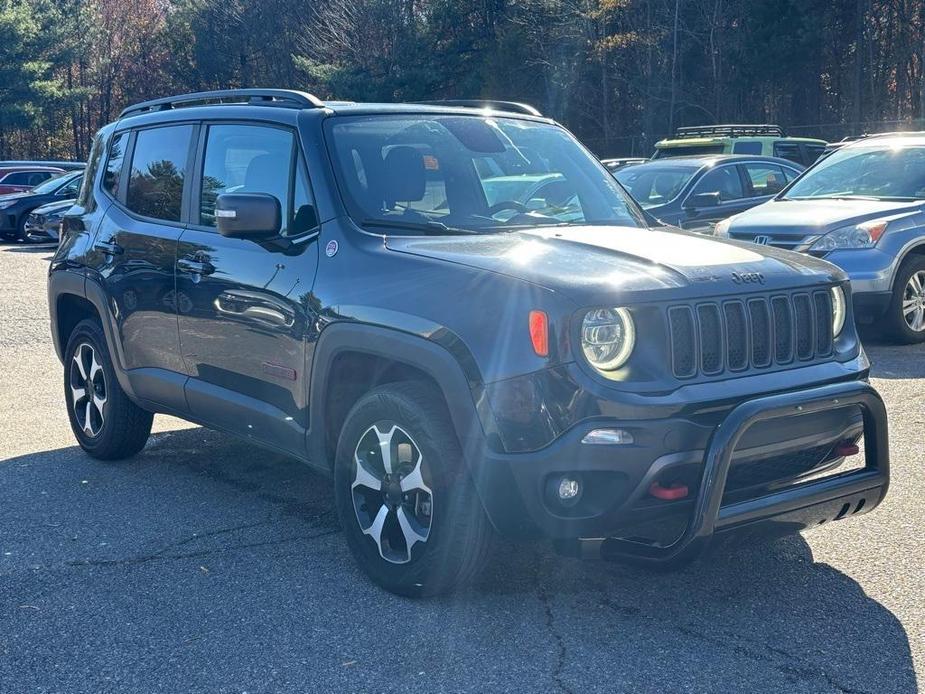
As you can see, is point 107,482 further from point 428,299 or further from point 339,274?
point 428,299

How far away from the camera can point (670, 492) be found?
3.85 m

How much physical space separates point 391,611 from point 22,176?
22844 mm

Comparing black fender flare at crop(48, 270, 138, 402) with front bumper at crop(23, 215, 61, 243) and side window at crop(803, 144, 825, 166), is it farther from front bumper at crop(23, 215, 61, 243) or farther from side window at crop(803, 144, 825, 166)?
front bumper at crop(23, 215, 61, 243)

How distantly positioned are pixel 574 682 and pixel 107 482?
136 inches

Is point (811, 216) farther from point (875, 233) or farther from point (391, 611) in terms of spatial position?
point (391, 611)

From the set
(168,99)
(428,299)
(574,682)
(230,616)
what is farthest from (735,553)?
(168,99)

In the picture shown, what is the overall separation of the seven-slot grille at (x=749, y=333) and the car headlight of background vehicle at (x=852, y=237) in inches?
207

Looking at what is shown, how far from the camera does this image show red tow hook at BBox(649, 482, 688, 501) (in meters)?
3.83

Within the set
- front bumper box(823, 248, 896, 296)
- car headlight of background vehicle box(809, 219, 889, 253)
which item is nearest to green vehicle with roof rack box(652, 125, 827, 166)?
car headlight of background vehicle box(809, 219, 889, 253)

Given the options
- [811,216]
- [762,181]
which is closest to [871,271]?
[811,216]

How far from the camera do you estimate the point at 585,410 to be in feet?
12.3

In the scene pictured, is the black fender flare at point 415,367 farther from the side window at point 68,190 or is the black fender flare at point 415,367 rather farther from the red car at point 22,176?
the red car at point 22,176

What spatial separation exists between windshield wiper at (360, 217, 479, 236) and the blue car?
17.7ft

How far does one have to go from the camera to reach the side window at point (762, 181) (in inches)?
534
